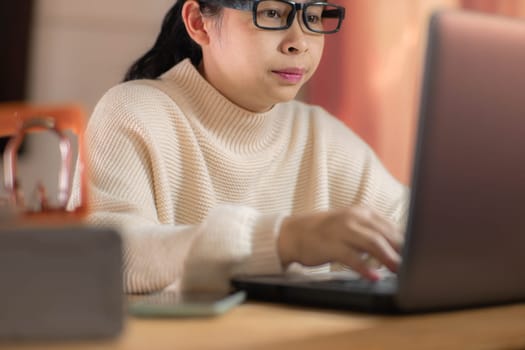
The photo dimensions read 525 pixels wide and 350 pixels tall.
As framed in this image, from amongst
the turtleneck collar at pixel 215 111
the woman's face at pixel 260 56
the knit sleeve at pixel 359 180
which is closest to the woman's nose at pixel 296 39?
the woman's face at pixel 260 56

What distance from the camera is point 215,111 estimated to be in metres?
1.65

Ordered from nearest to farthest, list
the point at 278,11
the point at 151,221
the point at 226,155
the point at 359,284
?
the point at 359,284, the point at 151,221, the point at 278,11, the point at 226,155

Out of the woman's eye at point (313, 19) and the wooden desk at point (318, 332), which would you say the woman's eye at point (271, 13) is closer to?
the woman's eye at point (313, 19)

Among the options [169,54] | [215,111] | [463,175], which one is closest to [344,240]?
[463,175]

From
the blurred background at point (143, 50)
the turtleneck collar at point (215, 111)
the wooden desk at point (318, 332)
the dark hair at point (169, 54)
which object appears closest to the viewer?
the wooden desk at point (318, 332)

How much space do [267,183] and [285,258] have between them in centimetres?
70

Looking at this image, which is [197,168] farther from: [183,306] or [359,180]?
[183,306]

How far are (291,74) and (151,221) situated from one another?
411 millimetres

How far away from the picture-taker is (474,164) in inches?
30.5

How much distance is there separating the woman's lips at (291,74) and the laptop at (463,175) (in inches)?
29.1

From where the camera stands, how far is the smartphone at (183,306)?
0.77 m

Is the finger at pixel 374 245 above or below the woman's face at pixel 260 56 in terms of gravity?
below

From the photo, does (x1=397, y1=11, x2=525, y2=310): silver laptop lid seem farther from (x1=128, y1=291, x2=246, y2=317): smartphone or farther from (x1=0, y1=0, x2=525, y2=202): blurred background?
(x1=0, y1=0, x2=525, y2=202): blurred background

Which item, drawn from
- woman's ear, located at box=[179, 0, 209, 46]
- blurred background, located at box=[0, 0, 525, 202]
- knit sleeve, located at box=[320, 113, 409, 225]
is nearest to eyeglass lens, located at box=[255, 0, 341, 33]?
woman's ear, located at box=[179, 0, 209, 46]
